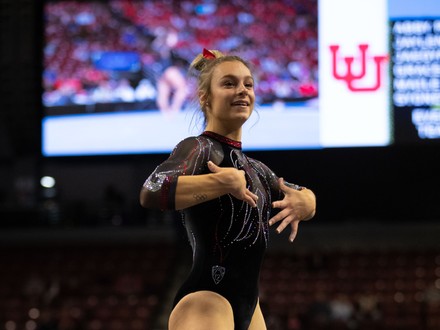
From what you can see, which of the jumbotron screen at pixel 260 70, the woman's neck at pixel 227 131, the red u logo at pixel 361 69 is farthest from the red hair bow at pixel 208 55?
the red u logo at pixel 361 69

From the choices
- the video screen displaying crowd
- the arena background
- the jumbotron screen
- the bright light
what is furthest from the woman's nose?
the bright light

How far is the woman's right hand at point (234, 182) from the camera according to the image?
2926 millimetres

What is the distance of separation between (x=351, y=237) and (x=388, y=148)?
1964 mm

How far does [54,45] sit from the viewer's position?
13.2m

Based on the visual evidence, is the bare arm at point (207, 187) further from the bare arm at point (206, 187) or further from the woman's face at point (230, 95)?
the woman's face at point (230, 95)

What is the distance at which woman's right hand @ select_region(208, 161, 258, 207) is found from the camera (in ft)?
9.60

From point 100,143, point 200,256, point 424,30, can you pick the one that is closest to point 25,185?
point 100,143

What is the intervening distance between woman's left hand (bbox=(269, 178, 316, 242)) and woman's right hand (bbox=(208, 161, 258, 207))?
24 centimetres

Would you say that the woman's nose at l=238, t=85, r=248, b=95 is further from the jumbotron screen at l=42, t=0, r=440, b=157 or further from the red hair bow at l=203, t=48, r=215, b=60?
the jumbotron screen at l=42, t=0, r=440, b=157

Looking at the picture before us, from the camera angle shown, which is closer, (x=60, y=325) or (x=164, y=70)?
(x=60, y=325)

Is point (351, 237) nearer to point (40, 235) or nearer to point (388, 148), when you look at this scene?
point (388, 148)

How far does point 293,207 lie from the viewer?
3.29m

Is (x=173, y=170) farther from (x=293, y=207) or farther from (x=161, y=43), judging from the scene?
(x=161, y=43)

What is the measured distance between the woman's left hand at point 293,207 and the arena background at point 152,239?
6048 mm
